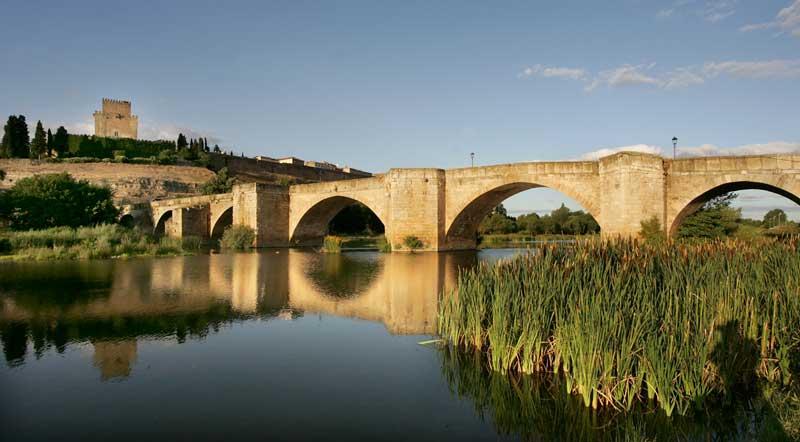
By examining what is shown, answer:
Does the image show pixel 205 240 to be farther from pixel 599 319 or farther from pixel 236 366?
pixel 599 319

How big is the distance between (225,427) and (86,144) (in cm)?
6932

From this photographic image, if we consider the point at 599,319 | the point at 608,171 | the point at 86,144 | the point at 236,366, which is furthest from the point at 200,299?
the point at 86,144

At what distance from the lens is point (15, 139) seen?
54.6 meters

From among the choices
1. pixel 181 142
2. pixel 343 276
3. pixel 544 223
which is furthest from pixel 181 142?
pixel 343 276

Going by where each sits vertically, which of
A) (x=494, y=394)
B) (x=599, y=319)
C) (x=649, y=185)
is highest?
(x=649, y=185)

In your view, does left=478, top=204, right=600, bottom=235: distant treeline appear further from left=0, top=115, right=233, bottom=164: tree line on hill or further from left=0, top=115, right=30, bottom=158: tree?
left=0, top=115, right=30, bottom=158: tree

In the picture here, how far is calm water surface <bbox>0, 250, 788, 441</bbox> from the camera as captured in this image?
13.2 feet

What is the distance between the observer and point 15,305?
30.7 ft

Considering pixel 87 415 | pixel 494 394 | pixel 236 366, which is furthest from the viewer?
pixel 236 366

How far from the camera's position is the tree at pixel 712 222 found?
16906 mm

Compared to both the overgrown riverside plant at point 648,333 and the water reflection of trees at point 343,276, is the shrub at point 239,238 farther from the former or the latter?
the overgrown riverside plant at point 648,333

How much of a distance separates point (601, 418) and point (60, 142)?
229ft

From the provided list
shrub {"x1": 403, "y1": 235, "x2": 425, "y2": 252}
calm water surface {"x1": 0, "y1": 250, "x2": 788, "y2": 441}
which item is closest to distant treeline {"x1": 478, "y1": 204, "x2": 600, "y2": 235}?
shrub {"x1": 403, "y1": 235, "x2": 425, "y2": 252}

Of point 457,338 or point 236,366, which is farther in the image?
point 457,338
